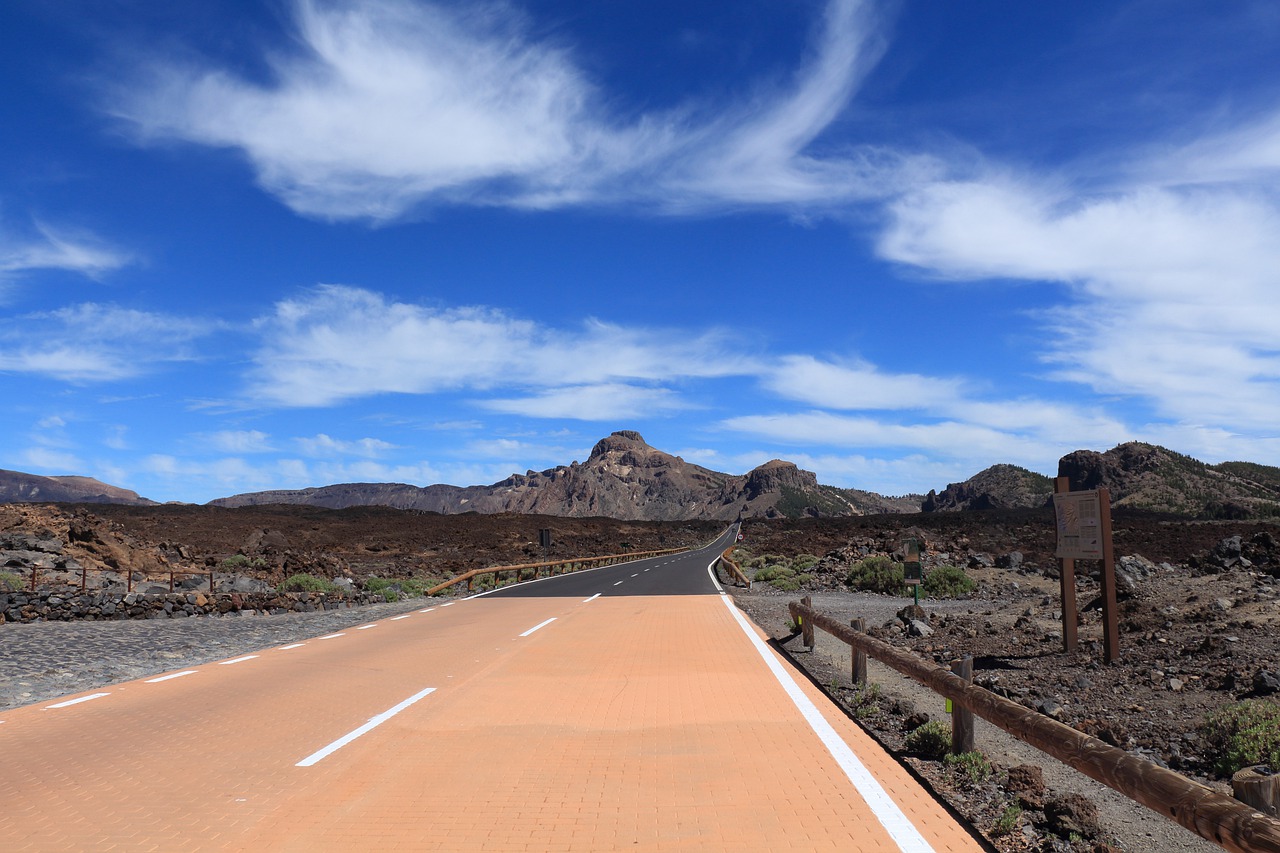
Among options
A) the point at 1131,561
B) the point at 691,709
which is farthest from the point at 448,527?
the point at 691,709

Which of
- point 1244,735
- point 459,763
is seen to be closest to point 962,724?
point 1244,735

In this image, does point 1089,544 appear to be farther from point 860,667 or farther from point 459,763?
point 459,763

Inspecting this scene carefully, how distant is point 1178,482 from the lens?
403ft

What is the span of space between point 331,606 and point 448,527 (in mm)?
64956

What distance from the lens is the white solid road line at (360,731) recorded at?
276 inches

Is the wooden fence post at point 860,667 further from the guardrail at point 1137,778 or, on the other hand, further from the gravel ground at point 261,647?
the guardrail at point 1137,778

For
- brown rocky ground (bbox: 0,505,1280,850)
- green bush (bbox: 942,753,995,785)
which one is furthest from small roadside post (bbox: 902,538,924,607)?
green bush (bbox: 942,753,995,785)

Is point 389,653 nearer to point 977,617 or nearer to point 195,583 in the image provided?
point 977,617

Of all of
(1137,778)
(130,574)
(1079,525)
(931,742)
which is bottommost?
(931,742)

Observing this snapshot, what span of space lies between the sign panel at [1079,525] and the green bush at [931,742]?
6714mm

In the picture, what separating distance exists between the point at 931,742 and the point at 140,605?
18952 millimetres

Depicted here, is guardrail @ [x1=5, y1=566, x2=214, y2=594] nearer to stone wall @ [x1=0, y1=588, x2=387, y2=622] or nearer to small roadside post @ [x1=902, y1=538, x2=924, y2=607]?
stone wall @ [x1=0, y1=588, x2=387, y2=622]

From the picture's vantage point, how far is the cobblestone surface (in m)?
11.5

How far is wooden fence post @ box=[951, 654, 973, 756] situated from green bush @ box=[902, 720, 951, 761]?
0.54ft
